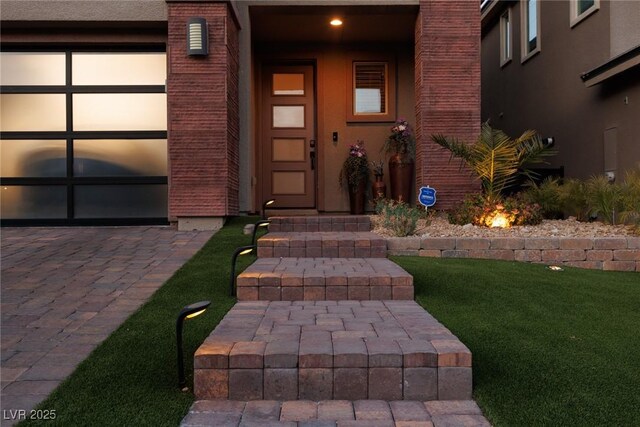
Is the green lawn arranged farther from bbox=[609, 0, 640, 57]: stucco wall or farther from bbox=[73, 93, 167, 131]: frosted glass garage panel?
bbox=[609, 0, 640, 57]: stucco wall

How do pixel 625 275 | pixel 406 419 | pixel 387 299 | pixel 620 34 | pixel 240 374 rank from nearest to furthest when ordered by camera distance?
pixel 406 419 → pixel 240 374 → pixel 387 299 → pixel 625 275 → pixel 620 34

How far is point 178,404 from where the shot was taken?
87.1 inches

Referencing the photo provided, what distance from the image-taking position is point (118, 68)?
7.65 m

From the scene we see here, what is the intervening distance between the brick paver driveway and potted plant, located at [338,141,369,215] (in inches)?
124

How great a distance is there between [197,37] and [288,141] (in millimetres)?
3003

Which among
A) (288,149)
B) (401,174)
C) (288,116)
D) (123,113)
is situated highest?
(288,116)

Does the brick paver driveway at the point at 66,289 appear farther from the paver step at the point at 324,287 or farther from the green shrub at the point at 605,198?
the green shrub at the point at 605,198

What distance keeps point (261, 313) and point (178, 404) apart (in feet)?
3.29

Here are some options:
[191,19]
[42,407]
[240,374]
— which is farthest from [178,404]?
[191,19]

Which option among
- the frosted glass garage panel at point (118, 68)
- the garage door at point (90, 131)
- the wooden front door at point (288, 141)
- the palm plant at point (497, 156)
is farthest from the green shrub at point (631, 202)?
the frosted glass garage panel at point (118, 68)

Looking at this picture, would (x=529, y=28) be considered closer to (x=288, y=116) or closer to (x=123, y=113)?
(x=288, y=116)

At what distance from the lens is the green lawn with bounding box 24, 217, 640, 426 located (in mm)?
2143

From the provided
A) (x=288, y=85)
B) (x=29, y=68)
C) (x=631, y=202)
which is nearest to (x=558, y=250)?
(x=631, y=202)

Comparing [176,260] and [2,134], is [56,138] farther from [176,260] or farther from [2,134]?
[176,260]
